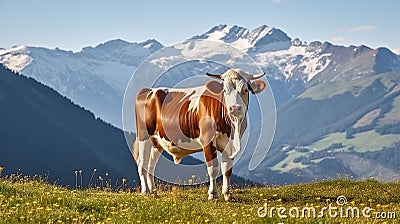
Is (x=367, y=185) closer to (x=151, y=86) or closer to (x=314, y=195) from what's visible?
(x=314, y=195)

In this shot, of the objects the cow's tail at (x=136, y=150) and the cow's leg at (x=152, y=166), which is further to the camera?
the cow's tail at (x=136, y=150)

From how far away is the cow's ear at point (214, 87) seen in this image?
1819cm

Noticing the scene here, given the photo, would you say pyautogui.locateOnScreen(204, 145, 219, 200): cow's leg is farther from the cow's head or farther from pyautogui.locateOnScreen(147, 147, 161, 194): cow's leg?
pyautogui.locateOnScreen(147, 147, 161, 194): cow's leg

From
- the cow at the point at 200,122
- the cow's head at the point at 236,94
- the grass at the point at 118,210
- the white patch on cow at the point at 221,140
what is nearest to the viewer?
the grass at the point at 118,210

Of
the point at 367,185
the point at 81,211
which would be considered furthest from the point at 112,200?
the point at 367,185

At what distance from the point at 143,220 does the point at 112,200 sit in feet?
10.1

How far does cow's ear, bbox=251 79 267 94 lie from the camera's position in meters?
18.2

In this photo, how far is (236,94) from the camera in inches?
686

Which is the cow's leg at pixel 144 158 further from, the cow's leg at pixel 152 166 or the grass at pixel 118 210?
the grass at pixel 118 210

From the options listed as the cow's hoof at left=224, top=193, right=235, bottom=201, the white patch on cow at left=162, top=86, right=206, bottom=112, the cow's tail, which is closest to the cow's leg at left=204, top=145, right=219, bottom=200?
the cow's hoof at left=224, top=193, right=235, bottom=201

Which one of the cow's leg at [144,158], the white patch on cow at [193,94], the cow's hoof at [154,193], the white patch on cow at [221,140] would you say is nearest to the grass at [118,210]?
the cow's hoof at [154,193]

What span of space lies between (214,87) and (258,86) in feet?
4.18

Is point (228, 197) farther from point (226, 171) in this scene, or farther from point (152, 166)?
point (152, 166)

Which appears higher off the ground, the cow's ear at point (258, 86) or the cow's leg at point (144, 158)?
the cow's ear at point (258, 86)
